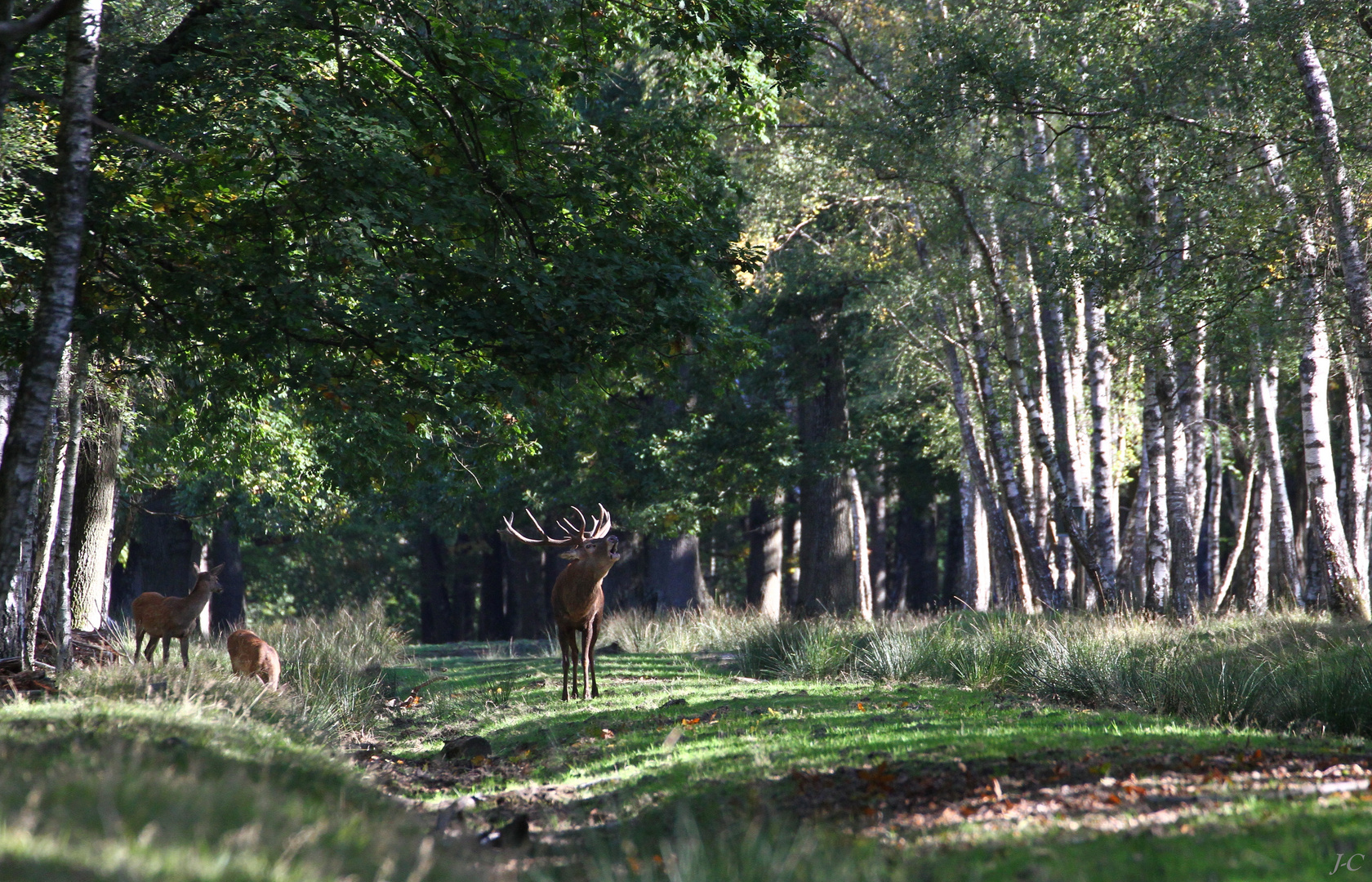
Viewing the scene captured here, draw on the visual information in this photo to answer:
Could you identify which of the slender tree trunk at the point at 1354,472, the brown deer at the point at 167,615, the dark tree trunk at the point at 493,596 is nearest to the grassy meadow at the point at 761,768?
the brown deer at the point at 167,615

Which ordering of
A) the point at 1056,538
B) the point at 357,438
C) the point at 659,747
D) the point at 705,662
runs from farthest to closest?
the point at 1056,538 → the point at 705,662 → the point at 357,438 → the point at 659,747

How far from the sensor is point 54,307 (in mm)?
6539

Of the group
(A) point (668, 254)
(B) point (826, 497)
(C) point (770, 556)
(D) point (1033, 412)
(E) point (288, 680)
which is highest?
(A) point (668, 254)

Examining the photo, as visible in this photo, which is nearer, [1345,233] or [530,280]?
[530,280]

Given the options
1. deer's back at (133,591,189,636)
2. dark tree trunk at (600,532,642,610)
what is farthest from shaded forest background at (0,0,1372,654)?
dark tree trunk at (600,532,642,610)

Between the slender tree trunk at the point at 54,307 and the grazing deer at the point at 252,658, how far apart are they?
3.55 metres

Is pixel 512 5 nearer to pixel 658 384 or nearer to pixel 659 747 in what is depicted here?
pixel 658 384

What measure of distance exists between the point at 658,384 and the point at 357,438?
372 cm

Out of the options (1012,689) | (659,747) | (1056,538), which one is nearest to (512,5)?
(659,747)

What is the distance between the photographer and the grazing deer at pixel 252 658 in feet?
32.7

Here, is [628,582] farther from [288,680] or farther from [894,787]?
[894,787]

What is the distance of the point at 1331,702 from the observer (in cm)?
805

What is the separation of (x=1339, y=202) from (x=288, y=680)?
12.8m

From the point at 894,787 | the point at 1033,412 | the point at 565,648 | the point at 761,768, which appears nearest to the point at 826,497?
the point at 1033,412
